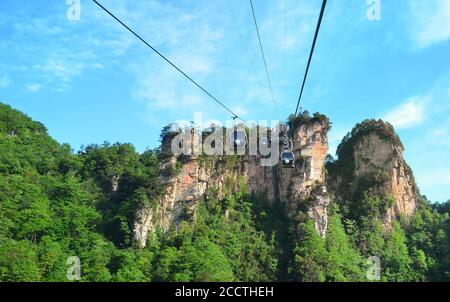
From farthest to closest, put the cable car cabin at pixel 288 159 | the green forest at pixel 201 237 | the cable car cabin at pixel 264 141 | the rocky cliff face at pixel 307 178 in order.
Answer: the rocky cliff face at pixel 307 178
the cable car cabin at pixel 264 141
the green forest at pixel 201 237
the cable car cabin at pixel 288 159

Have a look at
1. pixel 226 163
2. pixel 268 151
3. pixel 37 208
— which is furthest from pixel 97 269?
pixel 268 151

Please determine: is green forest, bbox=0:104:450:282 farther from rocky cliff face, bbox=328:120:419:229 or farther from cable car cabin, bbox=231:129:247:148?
cable car cabin, bbox=231:129:247:148

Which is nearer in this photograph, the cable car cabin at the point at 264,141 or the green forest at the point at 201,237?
the green forest at the point at 201,237

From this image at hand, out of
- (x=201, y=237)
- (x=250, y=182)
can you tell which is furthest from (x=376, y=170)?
(x=201, y=237)

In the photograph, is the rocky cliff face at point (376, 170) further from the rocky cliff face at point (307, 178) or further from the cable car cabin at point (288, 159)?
the cable car cabin at point (288, 159)

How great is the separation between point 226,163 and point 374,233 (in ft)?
67.3

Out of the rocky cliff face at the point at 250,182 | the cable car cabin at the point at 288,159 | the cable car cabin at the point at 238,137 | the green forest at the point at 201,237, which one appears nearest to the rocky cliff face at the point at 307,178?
the rocky cliff face at the point at 250,182

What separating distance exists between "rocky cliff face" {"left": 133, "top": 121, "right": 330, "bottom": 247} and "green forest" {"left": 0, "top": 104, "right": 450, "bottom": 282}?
116 cm

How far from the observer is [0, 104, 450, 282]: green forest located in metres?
46.0

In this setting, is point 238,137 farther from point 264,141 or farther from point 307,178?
point 307,178

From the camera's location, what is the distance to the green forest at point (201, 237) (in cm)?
4603

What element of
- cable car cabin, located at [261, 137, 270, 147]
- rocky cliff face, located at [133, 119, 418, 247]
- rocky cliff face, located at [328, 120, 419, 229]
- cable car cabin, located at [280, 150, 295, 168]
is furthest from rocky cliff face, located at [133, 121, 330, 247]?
cable car cabin, located at [280, 150, 295, 168]
